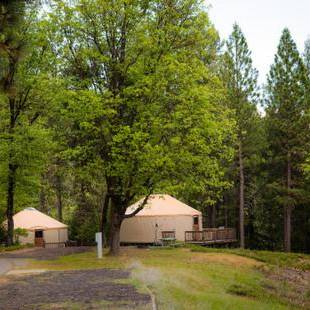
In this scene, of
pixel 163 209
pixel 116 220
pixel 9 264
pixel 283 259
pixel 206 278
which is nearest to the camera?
pixel 206 278

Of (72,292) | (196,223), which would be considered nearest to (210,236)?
(196,223)

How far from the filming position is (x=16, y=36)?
6.48 m

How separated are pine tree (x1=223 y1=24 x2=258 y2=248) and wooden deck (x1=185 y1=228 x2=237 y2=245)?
2.08m

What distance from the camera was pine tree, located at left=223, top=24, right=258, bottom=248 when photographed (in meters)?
34.7

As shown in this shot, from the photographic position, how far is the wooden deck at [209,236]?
30812 mm

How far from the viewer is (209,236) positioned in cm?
3148

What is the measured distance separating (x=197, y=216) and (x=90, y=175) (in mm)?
13772

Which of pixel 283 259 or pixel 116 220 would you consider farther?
pixel 283 259

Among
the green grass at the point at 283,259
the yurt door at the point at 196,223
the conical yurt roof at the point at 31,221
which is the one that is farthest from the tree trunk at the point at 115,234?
the conical yurt roof at the point at 31,221

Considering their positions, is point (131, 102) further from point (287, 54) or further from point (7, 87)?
point (287, 54)

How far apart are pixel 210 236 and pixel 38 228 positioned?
12085 millimetres

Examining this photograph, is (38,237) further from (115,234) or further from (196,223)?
(115,234)

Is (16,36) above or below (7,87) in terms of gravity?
above

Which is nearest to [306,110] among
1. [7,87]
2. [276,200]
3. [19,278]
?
[276,200]
